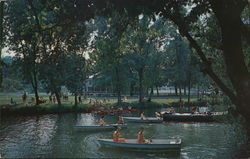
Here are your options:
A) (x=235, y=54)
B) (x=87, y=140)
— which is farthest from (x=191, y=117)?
(x=235, y=54)

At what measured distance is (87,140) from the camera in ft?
83.7

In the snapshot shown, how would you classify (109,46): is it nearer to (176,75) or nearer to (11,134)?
(11,134)

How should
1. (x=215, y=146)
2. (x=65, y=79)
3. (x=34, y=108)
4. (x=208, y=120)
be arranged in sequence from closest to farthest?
(x=215, y=146)
(x=208, y=120)
(x=34, y=108)
(x=65, y=79)

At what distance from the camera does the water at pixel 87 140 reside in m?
20.1

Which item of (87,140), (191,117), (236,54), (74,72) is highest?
(74,72)

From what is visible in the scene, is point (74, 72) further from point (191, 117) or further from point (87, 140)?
point (87, 140)

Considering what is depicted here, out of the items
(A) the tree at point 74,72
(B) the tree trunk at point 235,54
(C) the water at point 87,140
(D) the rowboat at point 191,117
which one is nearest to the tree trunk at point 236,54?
(B) the tree trunk at point 235,54

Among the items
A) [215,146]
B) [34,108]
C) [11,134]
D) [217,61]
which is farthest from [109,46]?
[34,108]

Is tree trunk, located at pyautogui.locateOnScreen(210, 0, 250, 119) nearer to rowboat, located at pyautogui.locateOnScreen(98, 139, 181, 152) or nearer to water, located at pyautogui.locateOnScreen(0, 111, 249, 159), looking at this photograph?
water, located at pyautogui.locateOnScreen(0, 111, 249, 159)

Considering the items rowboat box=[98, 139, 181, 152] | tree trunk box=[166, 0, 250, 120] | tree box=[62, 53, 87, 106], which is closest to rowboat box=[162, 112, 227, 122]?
tree box=[62, 53, 87, 106]

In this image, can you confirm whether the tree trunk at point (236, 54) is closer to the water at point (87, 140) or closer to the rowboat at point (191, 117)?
the water at point (87, 140)

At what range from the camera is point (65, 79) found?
149 feet

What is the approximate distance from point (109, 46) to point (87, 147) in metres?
12.6

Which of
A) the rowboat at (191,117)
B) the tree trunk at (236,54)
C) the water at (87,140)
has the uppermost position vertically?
the tree trunk at (236,54)
